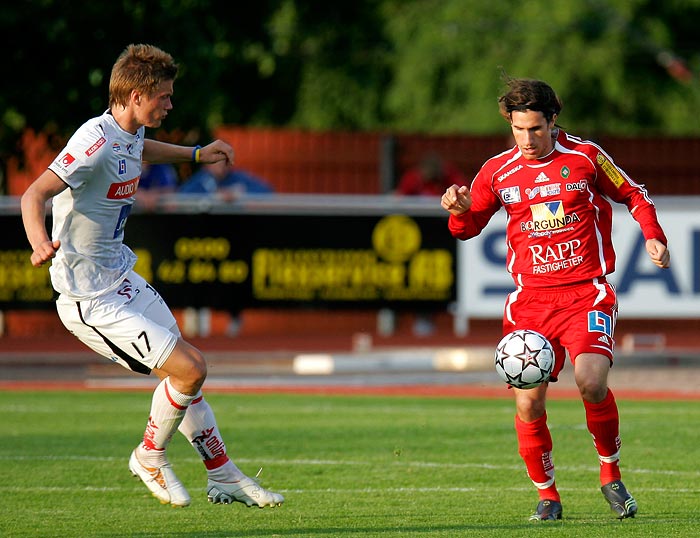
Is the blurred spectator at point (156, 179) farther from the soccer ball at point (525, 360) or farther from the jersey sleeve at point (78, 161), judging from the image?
the soccer ball at point (525, 360)

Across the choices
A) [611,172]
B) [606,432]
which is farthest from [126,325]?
[611,172]

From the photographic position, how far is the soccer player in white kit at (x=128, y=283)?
740cm

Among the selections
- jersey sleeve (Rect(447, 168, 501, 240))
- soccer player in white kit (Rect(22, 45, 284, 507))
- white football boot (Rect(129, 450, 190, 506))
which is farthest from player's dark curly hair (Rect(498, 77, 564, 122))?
white football boot (Rect(129, 450, 190, 506))

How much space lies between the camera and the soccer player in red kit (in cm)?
756

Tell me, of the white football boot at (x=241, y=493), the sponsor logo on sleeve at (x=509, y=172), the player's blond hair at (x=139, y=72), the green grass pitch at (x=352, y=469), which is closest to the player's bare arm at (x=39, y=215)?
the player's blond hair at (x=139, y=72)

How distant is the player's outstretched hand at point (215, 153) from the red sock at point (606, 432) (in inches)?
93.5

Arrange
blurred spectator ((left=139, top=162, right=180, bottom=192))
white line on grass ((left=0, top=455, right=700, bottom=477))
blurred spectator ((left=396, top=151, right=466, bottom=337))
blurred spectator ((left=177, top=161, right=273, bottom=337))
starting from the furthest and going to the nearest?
blurred spectator ((left=396, top=151, right=466, bottom=337)) → blurred spectator ((left=177, top=161, right=273, bottom=337)) → blurred spectator ((left=139, top=162, right=180, bottom=192)) → white line on grass ((left=0, top=455, right=700, bottom=477))

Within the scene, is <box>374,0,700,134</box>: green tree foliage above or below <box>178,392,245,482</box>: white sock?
above

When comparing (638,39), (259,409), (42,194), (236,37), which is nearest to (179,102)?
(236,37)

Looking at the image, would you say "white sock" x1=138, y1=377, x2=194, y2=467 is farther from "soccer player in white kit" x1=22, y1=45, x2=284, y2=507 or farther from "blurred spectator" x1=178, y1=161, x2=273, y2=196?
"blurred spectator" x1=178, y1=161, x2=273, y2=196

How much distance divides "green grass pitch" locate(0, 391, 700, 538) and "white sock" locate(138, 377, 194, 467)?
0.34 metres

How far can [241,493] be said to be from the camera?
25.0ft

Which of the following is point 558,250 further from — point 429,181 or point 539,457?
point 429,181

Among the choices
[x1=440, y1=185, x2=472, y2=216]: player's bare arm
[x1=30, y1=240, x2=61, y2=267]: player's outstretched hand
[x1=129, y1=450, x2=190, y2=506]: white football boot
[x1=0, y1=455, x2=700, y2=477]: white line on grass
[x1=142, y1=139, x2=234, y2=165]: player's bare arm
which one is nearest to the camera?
[x1=30, y1=240, x2=61, y2=267]: player's outstretched hand
